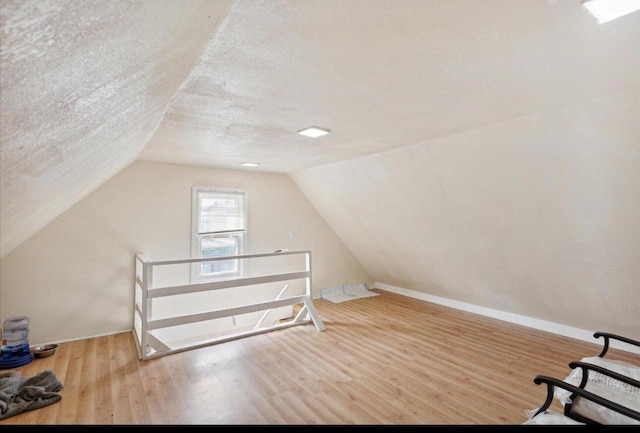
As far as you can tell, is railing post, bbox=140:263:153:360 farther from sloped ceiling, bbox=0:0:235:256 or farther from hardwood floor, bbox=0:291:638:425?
sloped ceiling, bbox=0:0:235:256

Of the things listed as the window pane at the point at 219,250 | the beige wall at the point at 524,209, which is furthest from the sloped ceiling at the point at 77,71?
the window pane at the point at 219,250

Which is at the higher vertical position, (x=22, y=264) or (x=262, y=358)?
(x=22, y=264)

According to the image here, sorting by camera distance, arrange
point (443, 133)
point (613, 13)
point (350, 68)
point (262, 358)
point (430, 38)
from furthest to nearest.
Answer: point (262, 358)
point (443, 133)
point (350, 68)
point (430, 38)
point (613, 13)

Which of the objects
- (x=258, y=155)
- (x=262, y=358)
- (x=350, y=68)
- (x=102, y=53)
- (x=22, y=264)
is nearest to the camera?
(x=102, y=53)

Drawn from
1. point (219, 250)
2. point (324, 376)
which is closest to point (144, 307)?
point (219, 250)

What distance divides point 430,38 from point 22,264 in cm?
436

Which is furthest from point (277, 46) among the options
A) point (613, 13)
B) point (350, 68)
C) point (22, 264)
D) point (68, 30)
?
point (22, 264)

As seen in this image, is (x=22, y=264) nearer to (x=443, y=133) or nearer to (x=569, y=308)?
(x=443, y=133)

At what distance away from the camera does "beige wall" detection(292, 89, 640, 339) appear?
7.75ft

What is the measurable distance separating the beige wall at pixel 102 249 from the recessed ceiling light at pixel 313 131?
2.17 meters

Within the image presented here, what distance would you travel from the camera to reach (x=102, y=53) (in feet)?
2.87

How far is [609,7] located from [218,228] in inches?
174

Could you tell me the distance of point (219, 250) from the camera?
466 cm

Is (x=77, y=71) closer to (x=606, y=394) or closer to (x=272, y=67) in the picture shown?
(x=272, y=67)
